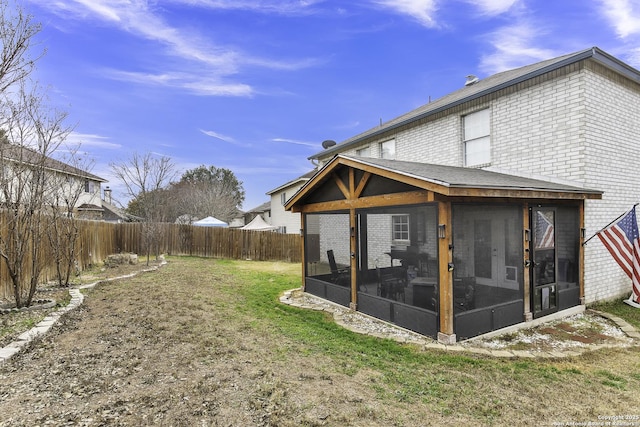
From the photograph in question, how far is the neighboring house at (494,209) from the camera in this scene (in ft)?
16.6

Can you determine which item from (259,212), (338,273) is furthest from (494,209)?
(259,212)

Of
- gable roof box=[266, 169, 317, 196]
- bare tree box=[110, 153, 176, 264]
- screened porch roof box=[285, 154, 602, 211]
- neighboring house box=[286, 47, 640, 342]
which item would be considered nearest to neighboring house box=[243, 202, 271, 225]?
gable roof box=[266, 169, 317, 196]

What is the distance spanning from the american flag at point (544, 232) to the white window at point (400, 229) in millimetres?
2384

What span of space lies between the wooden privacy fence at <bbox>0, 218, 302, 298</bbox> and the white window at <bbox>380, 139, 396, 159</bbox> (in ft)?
16.2

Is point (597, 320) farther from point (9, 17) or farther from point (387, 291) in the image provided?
point (9, 17)

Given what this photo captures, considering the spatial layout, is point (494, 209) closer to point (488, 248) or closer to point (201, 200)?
point (488, 248)

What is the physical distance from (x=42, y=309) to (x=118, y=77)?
10315mm

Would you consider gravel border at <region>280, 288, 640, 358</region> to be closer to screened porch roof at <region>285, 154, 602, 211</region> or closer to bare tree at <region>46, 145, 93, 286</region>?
screened porch roof at <region>285, 154, 602, 211</region>

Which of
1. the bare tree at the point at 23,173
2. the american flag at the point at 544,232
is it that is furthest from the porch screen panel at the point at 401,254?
the bare tree at the point at 23,173

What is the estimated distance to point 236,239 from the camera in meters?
17.0

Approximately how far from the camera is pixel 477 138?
8.41m

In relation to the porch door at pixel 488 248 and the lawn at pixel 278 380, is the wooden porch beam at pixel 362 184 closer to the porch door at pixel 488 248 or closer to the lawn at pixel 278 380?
the porch door at pixel 488 248

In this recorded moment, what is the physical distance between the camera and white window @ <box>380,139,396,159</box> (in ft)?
36.6

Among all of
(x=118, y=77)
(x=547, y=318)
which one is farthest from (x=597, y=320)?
(x=118, y=77)
